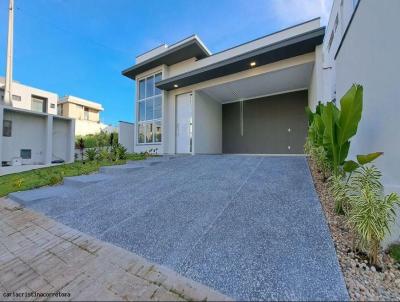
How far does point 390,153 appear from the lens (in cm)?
237

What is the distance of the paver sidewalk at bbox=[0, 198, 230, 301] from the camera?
165 cm

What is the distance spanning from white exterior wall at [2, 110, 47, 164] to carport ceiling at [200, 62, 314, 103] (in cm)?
919

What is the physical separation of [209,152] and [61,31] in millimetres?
15149

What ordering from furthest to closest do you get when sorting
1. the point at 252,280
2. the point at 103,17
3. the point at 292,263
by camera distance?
the point at 103,17
the point at 292,263
the point at 252,280

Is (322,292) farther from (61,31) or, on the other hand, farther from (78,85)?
(78,85)

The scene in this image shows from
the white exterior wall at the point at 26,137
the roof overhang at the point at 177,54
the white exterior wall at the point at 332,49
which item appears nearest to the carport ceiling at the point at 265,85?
the white exterior wall at the point at 332,49

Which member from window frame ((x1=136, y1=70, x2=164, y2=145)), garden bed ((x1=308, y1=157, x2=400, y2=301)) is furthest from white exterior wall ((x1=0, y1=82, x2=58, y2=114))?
garden bed ((x1=308, y1=157, x2=400, y2=301))

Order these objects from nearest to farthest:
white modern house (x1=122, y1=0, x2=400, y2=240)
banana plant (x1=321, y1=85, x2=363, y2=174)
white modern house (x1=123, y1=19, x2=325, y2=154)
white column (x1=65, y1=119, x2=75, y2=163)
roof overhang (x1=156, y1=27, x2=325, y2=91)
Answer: white modern house (x1=122, y1=0, x2=400, y2=240)
banana plant (x1=321, y1=85, x2=363, y2=174)
roof overhang (x1=156, y1=27, x2=325, y2=91)
white modern house (x1=123, y1=19, x2=325, y2=154)
white column (x1=65, y1=119, x2=75, y2=163)

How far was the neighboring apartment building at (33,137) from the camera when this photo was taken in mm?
9156

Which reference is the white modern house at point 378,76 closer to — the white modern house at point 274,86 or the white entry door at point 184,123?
the white modern house at point 274,86

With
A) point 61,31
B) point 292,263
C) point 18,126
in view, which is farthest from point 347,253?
point 61,31

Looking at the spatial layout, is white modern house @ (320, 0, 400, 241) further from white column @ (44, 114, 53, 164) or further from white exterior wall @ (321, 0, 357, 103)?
white column @ (44, 114, 53, 164)

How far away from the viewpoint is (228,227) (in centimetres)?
261

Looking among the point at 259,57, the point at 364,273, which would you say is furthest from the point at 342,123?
the point at 259,57
